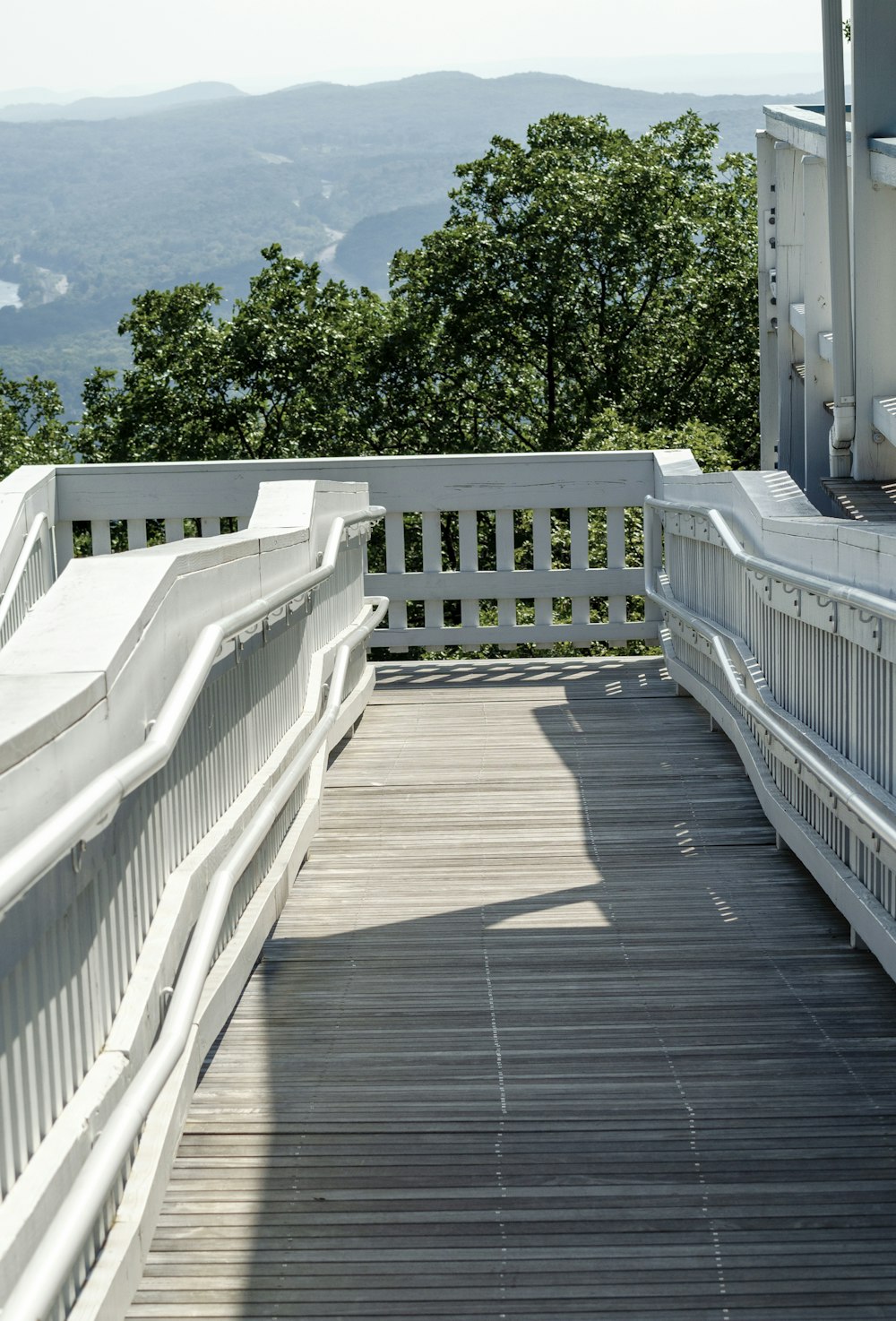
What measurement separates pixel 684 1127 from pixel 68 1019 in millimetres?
1320

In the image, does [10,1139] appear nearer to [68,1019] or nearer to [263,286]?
[68,1019]

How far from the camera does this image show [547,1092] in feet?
9.93

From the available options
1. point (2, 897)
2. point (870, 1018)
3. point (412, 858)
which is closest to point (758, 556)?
point (412, 858)

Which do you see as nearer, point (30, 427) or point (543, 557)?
point (543, 557)

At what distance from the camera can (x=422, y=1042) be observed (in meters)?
3.31

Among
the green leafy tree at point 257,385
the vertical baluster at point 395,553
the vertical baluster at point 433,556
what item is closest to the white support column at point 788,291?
the vertical baluster at point 433,556

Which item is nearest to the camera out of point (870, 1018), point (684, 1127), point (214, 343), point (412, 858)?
point (684, 1127)

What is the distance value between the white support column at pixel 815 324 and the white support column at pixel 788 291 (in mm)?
173

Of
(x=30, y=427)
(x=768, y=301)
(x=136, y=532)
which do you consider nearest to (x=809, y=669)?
(x=136, y=532)

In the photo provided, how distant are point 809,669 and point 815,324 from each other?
6505 mm

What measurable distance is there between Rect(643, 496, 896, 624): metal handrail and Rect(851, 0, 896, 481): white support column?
1701mm

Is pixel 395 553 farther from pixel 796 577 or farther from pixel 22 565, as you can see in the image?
pixel 796 577

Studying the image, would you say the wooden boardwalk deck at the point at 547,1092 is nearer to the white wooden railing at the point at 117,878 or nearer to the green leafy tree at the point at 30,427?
the white wooden railing at the point at 117,878

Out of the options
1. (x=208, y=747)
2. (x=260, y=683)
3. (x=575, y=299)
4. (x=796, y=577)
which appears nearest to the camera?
(x=208, y=747)
